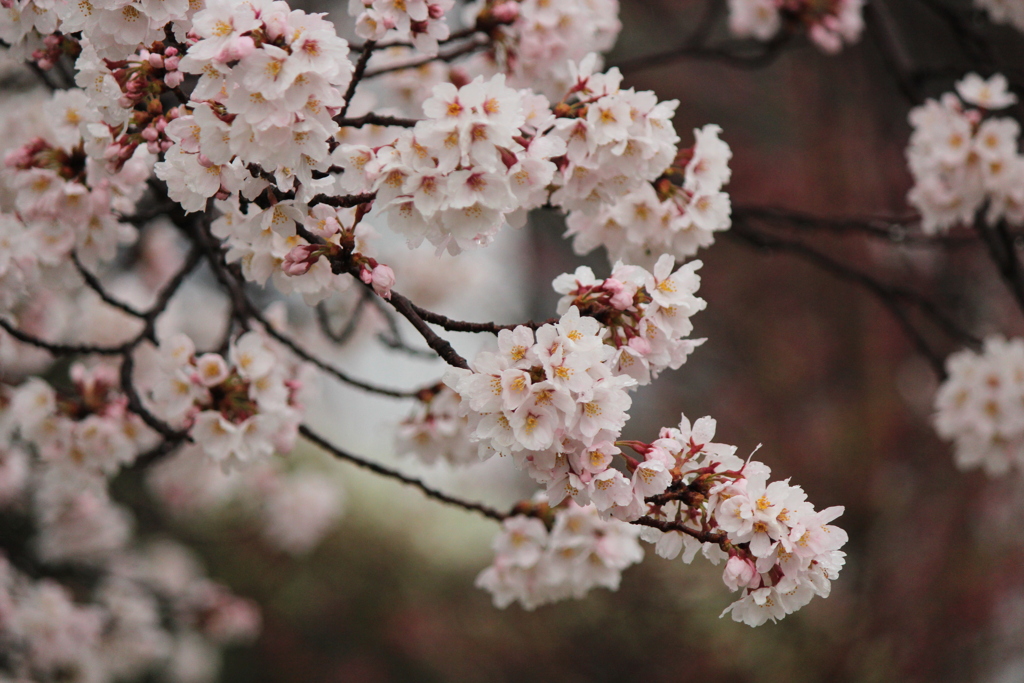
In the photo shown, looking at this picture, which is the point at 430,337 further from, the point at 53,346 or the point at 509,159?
the point at 53,346

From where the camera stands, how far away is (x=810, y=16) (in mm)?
2369

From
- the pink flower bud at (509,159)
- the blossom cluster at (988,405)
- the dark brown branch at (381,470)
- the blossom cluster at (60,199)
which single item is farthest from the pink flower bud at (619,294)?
the blossom cluster at (988,405)

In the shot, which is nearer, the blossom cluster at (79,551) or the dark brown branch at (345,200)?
the dark brown branch at (345,200)

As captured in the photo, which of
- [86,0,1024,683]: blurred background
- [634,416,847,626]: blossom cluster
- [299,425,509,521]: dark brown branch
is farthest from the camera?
[86,0,1024,683]: blurred background

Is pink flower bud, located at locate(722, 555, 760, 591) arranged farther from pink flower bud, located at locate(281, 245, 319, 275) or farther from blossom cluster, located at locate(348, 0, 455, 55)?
blossom cluster, located at locate(348, 0, 455, 55)

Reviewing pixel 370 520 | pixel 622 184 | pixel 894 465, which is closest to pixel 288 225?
pixel 622 184

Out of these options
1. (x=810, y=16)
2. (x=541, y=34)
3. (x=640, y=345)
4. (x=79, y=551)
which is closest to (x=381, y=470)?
(x=640, y=345)

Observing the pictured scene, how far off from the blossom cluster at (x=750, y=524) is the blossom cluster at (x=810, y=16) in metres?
1.74

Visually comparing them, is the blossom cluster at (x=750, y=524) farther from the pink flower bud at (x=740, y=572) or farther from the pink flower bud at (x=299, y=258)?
the pink flower bud at (x=299, y=258)

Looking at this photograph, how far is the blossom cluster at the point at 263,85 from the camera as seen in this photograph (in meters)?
0.95

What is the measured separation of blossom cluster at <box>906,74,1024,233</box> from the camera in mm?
2025

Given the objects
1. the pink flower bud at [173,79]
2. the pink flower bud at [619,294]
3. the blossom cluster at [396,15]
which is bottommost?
the pink flower bud at [619,294]

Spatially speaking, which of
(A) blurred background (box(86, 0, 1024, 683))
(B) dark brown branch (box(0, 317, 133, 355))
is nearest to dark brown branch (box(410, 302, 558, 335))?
(B) dark brown branch (box(0, 317, 133, 355))

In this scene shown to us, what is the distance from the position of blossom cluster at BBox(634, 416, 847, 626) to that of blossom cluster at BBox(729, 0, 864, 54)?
68.6 inches
